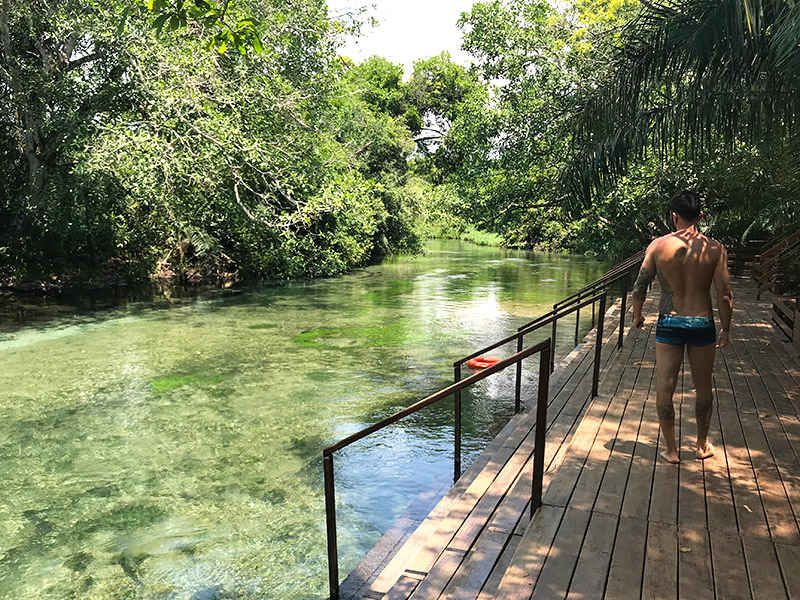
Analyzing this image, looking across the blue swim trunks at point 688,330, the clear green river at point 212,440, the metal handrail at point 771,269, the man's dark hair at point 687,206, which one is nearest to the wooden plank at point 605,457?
the blue swim trunks at point 688,330

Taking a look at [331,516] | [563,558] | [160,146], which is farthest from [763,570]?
[160,146]

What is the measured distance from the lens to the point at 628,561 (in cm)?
292

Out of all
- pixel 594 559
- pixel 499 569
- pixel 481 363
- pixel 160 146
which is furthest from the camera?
pixel 160 146

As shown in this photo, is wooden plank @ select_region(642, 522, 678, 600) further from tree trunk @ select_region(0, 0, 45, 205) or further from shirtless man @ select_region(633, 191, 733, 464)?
tree trunk @ select_region(0, 0, 45, 205)

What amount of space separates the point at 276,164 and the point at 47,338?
7254 millimetres

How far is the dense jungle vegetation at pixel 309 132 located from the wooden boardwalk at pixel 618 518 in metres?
4.10

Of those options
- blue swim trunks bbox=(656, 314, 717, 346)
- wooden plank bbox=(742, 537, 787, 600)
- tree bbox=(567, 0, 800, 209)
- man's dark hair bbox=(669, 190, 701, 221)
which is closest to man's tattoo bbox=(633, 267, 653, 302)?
blue swim trunks bbox=(656, 314, 717, 346)

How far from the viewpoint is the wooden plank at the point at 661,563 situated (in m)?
2.68

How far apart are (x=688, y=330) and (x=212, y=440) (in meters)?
5.66

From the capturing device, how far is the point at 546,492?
3740mm

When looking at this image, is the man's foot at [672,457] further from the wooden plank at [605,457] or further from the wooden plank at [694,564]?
the wooden plank at [694,564]

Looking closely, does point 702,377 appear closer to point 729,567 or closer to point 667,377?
point 667,377

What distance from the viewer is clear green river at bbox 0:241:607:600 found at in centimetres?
481

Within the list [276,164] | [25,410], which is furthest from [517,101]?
[25,410]
